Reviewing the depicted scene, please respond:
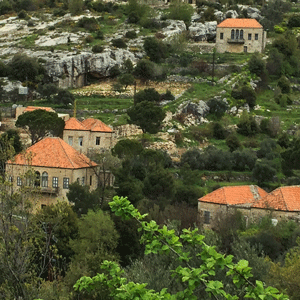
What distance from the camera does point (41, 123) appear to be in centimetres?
5641

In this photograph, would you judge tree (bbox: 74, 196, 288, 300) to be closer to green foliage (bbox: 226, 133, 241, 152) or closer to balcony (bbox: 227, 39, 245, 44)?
green foliage (bbox: 226, 133, 241, 152)

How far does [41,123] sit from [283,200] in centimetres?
2218

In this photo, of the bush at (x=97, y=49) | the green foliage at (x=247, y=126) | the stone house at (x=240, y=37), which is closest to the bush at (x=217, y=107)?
the green foliage at (x=247, y=126)

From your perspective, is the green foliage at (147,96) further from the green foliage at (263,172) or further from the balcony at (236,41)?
the balcony at (236,41)

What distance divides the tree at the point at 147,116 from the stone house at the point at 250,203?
14.9 m

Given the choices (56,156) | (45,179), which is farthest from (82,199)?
(56,156)

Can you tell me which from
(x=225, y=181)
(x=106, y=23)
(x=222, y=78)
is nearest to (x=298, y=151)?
(x=225, y=181)

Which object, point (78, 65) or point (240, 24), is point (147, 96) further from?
point (240, 24)

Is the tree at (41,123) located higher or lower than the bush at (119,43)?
higher

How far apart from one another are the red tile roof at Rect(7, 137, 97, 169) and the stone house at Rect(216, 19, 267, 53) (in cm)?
4062

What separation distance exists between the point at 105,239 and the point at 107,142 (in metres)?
21.3

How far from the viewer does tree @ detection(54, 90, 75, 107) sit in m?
69.1

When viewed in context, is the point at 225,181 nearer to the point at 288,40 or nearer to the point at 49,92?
the point at 49,92

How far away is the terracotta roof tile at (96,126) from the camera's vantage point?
5778 cm
